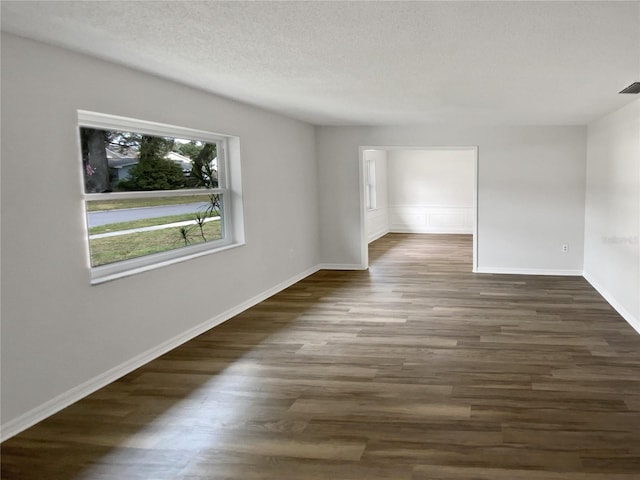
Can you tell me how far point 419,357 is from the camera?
4.03 meters

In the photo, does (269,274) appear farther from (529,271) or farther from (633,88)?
(633,88)

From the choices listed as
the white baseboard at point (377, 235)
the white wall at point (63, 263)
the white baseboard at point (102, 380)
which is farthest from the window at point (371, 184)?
the white wall at point (63, 263)

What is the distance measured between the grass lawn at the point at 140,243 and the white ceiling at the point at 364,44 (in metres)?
1.31

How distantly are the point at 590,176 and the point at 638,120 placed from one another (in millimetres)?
2283

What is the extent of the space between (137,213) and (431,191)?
31.0 feet

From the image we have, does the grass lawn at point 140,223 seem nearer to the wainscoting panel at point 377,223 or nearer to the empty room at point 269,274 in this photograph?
the empty room at point 269,274

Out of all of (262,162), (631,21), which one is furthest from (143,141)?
(631,21)

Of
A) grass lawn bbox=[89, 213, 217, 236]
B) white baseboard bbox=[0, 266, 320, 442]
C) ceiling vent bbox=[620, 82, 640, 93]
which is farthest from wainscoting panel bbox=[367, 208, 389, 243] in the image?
ceiling vent bbox=[620, 82, 640, 93]

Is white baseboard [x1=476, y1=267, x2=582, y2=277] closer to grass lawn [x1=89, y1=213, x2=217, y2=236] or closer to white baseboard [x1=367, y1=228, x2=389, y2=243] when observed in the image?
white baseboard [x1=367, y1=228, x2=389, y2=243]

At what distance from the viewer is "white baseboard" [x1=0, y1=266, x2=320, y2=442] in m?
2.87

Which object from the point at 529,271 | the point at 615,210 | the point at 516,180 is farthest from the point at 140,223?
the point at 529,271

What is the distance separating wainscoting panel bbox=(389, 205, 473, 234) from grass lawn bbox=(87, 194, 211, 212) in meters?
8.24

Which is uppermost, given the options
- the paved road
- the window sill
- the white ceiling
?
the white ceiling

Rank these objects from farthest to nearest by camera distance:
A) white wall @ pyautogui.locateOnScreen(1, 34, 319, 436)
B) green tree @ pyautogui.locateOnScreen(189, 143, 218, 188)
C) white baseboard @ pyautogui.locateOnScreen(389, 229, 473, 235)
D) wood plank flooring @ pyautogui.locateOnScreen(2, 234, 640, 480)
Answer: white baseboard @ pyautogui.locateOnScreen(389, 229, 473, 235)
green tree @ pyautogui.locateOnScreen(189, 143, 218, 188)
white wall @ pyautogui.locateOnScreen(1, 34, 319, 436)
wood plank flooring @ pyautogui.locateOnScreen(2, 234, 640, 480)
